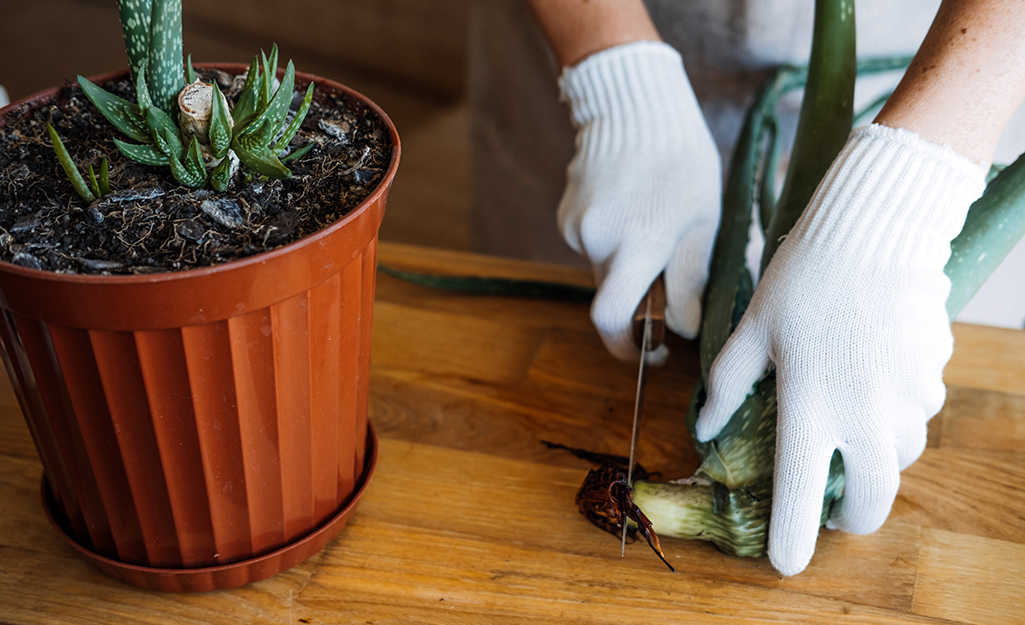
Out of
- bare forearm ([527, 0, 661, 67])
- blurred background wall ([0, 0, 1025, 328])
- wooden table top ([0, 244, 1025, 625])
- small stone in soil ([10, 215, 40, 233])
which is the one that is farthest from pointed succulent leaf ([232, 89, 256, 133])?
blurred background wall ([0, 0, 1025, 328])

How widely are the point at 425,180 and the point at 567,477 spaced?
1611mm

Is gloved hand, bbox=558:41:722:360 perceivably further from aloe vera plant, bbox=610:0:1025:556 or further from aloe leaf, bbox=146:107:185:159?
aloe leaf, bbox=146:107:185:159

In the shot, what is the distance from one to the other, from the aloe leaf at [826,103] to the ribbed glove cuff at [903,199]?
95 millimetres

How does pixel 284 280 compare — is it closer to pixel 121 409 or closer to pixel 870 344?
pixel 121 409

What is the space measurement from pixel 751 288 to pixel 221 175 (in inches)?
15.6

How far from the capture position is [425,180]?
208 cm

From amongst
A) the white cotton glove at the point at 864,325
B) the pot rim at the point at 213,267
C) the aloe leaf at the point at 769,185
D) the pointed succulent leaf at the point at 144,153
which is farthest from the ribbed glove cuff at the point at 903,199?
the pointed succulent leaf at the point at 144,153

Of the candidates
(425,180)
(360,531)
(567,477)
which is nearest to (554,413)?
(567,477)

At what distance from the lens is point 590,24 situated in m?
0.69

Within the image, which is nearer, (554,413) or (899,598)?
(899,598)

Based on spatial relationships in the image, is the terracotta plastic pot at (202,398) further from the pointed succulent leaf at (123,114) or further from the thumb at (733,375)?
the thumb at (733,375)

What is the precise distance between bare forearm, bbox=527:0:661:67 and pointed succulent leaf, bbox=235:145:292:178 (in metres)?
0.37

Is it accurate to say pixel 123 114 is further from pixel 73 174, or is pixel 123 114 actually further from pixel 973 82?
pixel 973 82

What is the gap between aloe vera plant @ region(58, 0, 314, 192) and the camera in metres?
0.40
